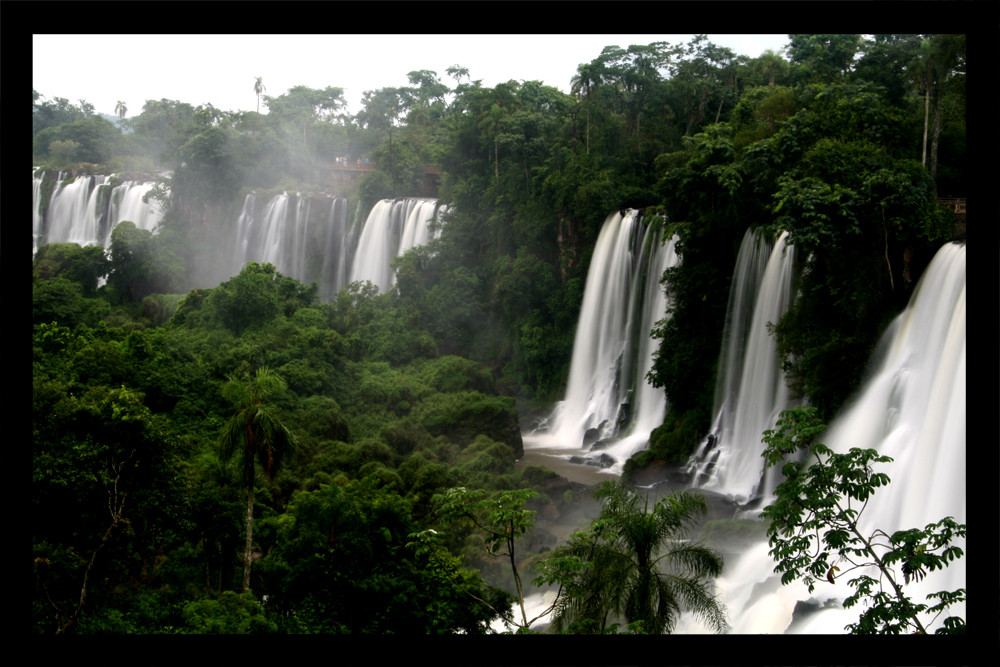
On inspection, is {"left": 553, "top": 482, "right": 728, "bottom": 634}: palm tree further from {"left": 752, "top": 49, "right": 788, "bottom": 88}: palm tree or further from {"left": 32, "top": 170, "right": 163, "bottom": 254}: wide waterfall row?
{"left": 32, "top": 170, "right": 163, "bottom": 254}: wide waterfall row

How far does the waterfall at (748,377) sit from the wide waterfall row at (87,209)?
16351 millimetres

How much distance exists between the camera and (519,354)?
1700 centimetres

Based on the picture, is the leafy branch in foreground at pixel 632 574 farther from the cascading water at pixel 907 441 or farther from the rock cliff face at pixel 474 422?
the rock cliff face at pixel 474 422

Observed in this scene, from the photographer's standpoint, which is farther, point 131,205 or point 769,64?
point 131,205

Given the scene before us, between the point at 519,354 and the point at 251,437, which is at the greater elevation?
the point at 519,354

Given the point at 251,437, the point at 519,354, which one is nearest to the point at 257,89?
the point at 519,354

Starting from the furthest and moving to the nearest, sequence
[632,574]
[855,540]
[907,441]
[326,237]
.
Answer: [326,237], [907,441], [632,574], [855,540]

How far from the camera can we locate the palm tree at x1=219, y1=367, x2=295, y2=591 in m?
6.66

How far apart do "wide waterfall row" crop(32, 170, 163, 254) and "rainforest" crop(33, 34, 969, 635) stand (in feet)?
0.35

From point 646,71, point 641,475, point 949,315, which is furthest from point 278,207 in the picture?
point 949,315

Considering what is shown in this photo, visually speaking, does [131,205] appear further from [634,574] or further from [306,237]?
[634,574]

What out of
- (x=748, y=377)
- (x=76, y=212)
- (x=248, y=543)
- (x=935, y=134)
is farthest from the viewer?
(x=76, y=212)

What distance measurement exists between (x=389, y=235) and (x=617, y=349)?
297 inches

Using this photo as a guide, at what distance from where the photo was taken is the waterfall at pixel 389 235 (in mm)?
18969
